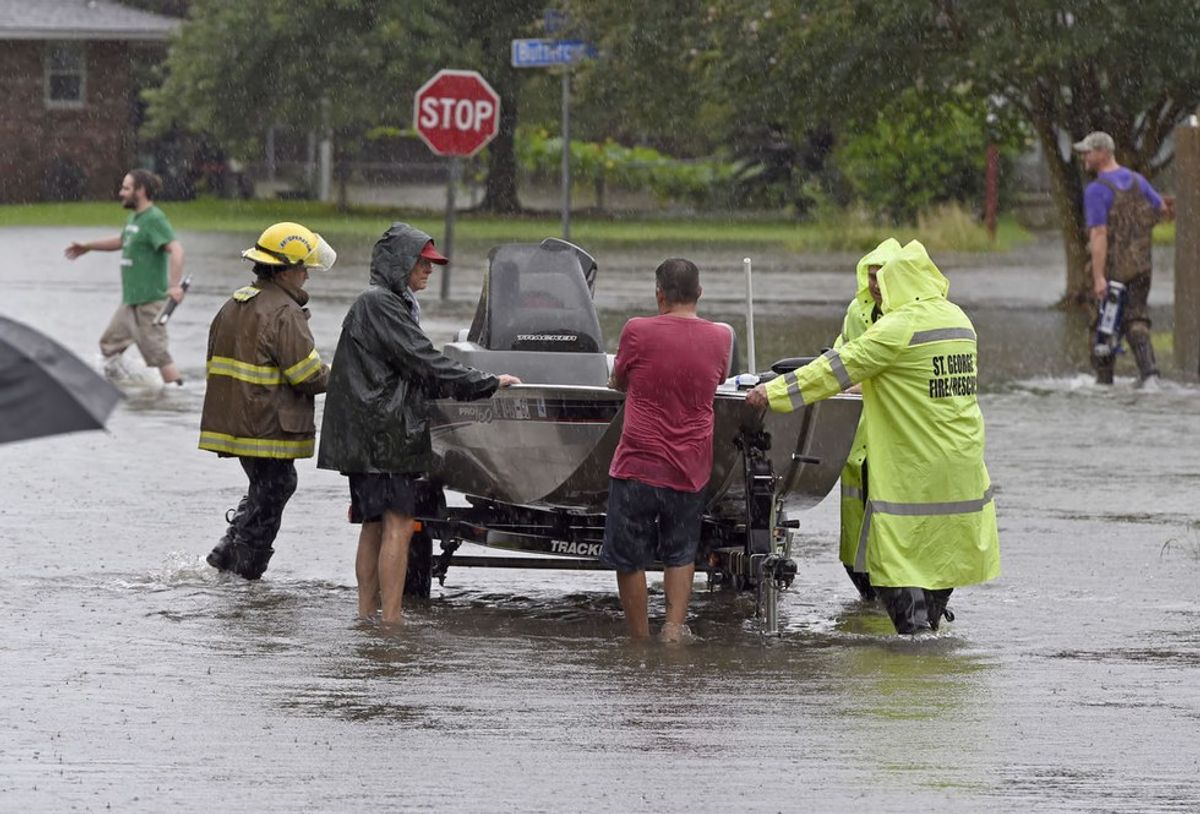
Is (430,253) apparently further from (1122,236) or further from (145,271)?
(1122,236)

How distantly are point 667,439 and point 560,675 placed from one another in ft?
3.41

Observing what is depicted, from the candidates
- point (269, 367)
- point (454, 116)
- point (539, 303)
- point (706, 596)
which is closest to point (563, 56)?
point (454, 116)

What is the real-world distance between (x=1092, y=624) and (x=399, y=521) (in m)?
2.85

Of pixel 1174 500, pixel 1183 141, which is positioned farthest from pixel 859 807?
pixel 1183 141

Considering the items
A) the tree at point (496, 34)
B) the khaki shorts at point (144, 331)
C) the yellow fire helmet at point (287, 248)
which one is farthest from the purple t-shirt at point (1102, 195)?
the tree at point (496, 34)

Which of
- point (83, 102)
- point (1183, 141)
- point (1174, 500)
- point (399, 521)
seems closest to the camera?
point (399, 521)

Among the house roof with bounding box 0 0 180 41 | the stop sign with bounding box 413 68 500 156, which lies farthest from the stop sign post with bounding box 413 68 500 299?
the house roof with bounding box 0 0 180 41

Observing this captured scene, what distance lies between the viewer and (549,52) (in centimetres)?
2784

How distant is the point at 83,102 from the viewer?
5662cm

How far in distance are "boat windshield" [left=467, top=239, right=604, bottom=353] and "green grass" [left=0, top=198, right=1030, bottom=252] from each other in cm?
2810

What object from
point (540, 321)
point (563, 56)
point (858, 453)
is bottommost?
point (858, 453)

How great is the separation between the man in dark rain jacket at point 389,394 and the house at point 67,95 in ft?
153

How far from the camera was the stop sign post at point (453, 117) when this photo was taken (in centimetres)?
2866

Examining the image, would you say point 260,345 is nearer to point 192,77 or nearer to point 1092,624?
point 1092,624
